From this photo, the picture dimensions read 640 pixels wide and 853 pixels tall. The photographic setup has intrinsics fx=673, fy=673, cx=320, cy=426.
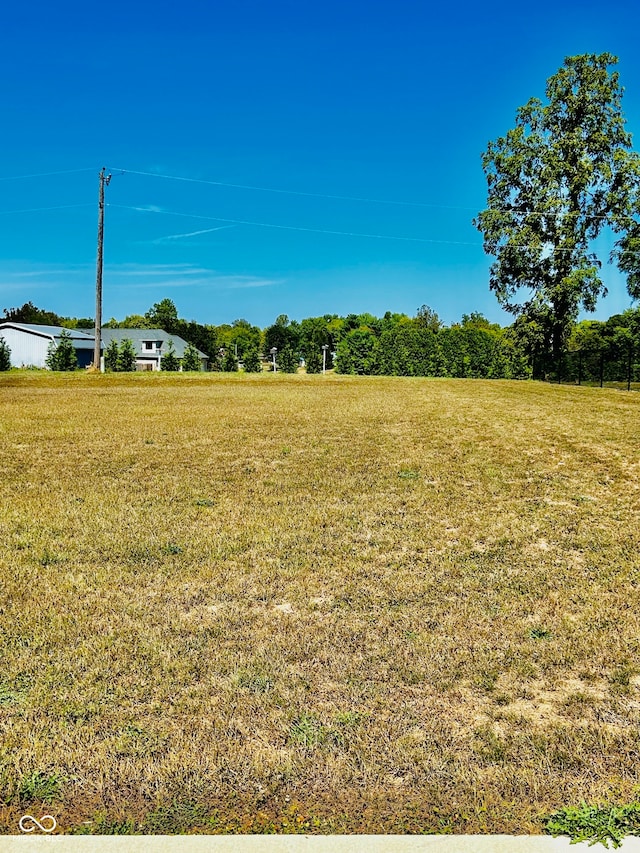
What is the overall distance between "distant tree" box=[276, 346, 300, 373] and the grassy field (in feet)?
137

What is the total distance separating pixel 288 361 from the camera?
49469 millimetres

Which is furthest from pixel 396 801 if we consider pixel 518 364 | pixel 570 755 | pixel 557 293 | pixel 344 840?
pixel 518 364

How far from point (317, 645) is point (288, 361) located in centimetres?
4638

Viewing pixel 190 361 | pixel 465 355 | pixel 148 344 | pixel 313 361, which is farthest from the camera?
pixel 148 344

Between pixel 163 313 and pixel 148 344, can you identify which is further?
pixel 163 313

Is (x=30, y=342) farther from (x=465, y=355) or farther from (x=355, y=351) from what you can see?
(x=465, y=355)

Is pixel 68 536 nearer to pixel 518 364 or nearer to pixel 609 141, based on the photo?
pixel 609 141

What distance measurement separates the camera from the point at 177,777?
8.10ft

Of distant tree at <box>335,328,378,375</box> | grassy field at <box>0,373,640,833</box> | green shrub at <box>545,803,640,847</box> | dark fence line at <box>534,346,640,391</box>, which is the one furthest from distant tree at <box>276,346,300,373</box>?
green shrub at <box>545,803,640,847</box>

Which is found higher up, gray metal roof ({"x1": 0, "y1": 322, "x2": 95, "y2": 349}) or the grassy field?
gray metal roof ({"x1": 0, "y1": 322, "x2": 95, "y2": 349})

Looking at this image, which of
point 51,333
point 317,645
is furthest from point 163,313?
point 317,645

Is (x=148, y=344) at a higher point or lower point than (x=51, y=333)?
lower

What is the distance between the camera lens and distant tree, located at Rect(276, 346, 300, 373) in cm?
4944

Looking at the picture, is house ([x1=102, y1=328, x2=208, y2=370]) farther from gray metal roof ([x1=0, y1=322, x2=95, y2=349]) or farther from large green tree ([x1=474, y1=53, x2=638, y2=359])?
large green tree ([x1=474, y1=53, x2=638, y2=359])
